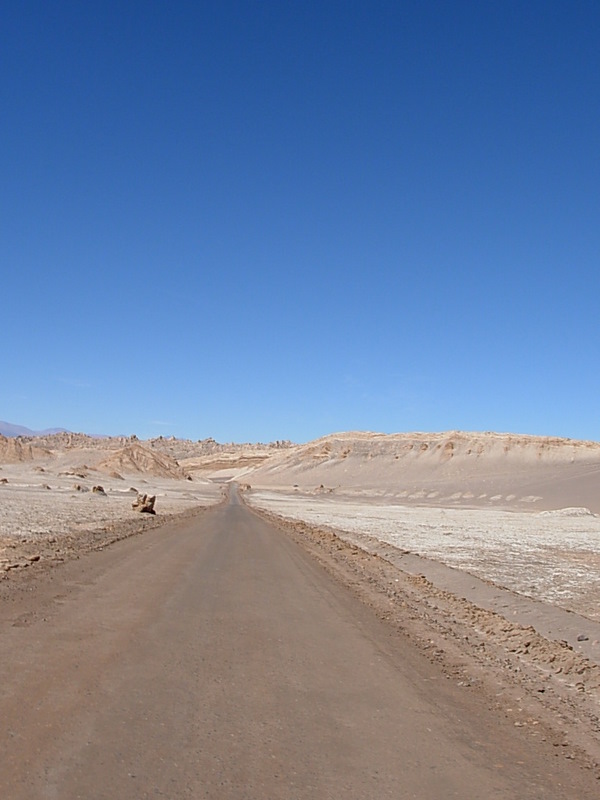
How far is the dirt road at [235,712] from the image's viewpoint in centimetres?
493

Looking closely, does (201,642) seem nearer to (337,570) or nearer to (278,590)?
(278,590)

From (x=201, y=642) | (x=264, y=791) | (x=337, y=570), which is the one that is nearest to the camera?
(x=264, y=791)

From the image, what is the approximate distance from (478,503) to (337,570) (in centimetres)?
7013

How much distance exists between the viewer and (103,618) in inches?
397

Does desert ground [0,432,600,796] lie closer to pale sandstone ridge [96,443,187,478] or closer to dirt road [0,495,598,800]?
dirt road [0,495,598,800]

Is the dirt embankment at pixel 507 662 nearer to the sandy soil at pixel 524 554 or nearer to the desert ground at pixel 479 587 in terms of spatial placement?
the desert ground at pixel 479 587

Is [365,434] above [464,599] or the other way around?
above

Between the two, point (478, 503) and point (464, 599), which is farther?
point (478, 503)

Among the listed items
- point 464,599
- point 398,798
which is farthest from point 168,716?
point 464,599

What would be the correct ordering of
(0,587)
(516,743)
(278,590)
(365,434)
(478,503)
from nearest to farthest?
1. (516,743)
2. (0,587)
3. (278,590)
4. (478,503)
5. (365,434)

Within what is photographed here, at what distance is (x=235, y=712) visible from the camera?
6.34 m

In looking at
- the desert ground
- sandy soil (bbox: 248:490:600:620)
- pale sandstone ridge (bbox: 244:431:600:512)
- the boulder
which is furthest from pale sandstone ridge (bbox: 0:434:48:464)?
sandy soil (bbox: 248:490:600:620)

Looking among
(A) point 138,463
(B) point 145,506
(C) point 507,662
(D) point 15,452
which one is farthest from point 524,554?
(D) point 15,452

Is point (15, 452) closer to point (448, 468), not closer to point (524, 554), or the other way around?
point (448, 468)
